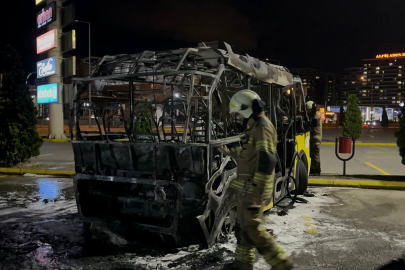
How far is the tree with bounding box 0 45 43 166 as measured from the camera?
35.5ft

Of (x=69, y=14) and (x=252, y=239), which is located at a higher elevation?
(x=69, y=14)

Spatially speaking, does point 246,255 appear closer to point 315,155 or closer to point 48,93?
point 315,155

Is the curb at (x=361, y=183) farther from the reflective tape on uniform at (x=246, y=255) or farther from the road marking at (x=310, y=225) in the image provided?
the reflective tape on uniform at (x=246, y=255)

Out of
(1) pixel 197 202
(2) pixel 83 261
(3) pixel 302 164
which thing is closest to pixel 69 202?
(2) pixel 83 261

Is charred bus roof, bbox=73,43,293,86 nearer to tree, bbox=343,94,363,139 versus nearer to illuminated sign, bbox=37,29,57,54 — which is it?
tree, bbox=343,94,363,139

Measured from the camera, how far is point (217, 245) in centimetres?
445

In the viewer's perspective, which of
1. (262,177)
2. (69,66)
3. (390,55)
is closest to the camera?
(262,177)

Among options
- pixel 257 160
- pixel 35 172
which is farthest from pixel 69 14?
pixel 257 160

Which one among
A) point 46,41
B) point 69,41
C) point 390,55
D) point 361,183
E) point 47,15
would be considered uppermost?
point 390,55

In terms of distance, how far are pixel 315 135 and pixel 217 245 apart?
208 inches

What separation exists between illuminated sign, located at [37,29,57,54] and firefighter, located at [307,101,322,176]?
51.6 feet

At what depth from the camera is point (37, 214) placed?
19.7ft

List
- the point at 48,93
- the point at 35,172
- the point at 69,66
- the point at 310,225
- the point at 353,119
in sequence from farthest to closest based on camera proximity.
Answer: the point at 48,93, the point at 353,119, the point at 69,66, the point at 35,172, the point at 310,225

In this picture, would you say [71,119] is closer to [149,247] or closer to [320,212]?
[149,247]
